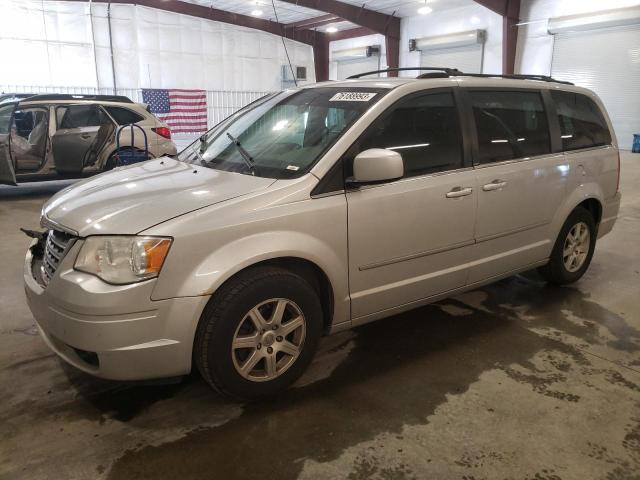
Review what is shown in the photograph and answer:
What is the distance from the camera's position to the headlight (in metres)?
2.11

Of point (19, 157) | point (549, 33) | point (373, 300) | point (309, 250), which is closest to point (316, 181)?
point (309, 250)

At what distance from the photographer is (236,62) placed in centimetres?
1728

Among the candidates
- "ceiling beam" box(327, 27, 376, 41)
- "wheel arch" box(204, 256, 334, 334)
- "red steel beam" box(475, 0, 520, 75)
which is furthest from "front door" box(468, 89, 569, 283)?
"ceiling beam" box(327, 27, 376, 41)

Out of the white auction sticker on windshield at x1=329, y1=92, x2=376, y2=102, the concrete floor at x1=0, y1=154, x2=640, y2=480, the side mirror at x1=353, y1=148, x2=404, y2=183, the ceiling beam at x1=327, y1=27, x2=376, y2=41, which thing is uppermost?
the ceiling beam at x1=327, y1=27, x2=376, y2=41

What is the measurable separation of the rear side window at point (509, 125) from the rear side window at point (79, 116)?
6.74 meters

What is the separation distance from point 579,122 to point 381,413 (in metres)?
2.73

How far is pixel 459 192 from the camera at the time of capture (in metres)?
2.96

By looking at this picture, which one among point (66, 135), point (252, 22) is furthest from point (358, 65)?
point (66, 135)

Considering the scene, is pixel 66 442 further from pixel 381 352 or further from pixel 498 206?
pixel 498 206

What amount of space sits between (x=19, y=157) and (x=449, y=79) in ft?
23.0

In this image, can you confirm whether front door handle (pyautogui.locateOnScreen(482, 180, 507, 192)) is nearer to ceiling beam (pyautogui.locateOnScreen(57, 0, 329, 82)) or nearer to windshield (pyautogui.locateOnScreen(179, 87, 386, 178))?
windshield (pyautogui.locateOnScreen(179, 87, 386, 178))

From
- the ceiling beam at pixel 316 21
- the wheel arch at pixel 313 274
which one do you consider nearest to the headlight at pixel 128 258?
the wheel arch at pixel 313 274

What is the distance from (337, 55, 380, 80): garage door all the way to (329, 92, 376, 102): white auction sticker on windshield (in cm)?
1634

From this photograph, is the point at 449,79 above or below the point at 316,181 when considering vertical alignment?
above
